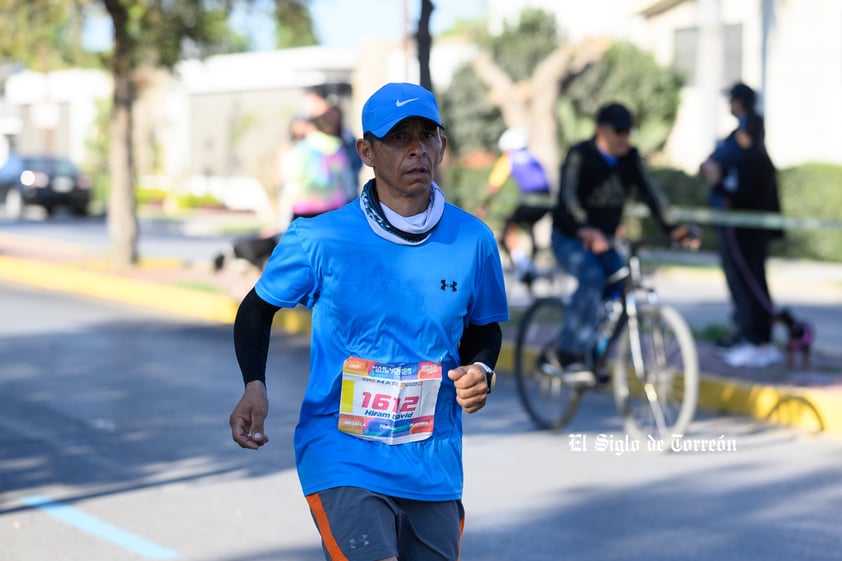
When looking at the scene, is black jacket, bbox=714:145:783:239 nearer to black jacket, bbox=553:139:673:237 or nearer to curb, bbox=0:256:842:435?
curb, bbox=0:256:842:435

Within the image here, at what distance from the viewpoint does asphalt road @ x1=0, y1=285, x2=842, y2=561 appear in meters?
5.92

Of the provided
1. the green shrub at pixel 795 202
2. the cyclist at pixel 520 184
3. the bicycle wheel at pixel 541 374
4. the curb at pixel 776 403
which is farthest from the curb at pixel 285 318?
the green shrub at pixel 795 202

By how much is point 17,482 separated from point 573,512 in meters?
2.74

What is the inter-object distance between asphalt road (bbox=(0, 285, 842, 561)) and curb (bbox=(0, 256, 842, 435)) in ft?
0.64

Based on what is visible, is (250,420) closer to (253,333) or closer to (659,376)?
(253,333)

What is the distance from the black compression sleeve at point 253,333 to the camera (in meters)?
3.68

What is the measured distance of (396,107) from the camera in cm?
356

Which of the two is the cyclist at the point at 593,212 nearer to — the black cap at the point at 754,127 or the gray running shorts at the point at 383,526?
the black cap at the point at 754,127

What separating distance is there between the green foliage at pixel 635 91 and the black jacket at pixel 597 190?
73.3ft

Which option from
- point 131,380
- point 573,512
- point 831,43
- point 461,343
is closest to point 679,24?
point 831,43

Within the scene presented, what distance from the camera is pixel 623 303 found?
8023 mm

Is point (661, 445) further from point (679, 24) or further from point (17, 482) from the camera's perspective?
point (679, 24)

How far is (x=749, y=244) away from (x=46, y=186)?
27.0 meters

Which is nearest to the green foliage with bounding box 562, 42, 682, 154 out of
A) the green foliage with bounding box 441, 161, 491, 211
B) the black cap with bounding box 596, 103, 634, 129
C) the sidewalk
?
the green foliage with bounding box 441, 161, 491, 211
